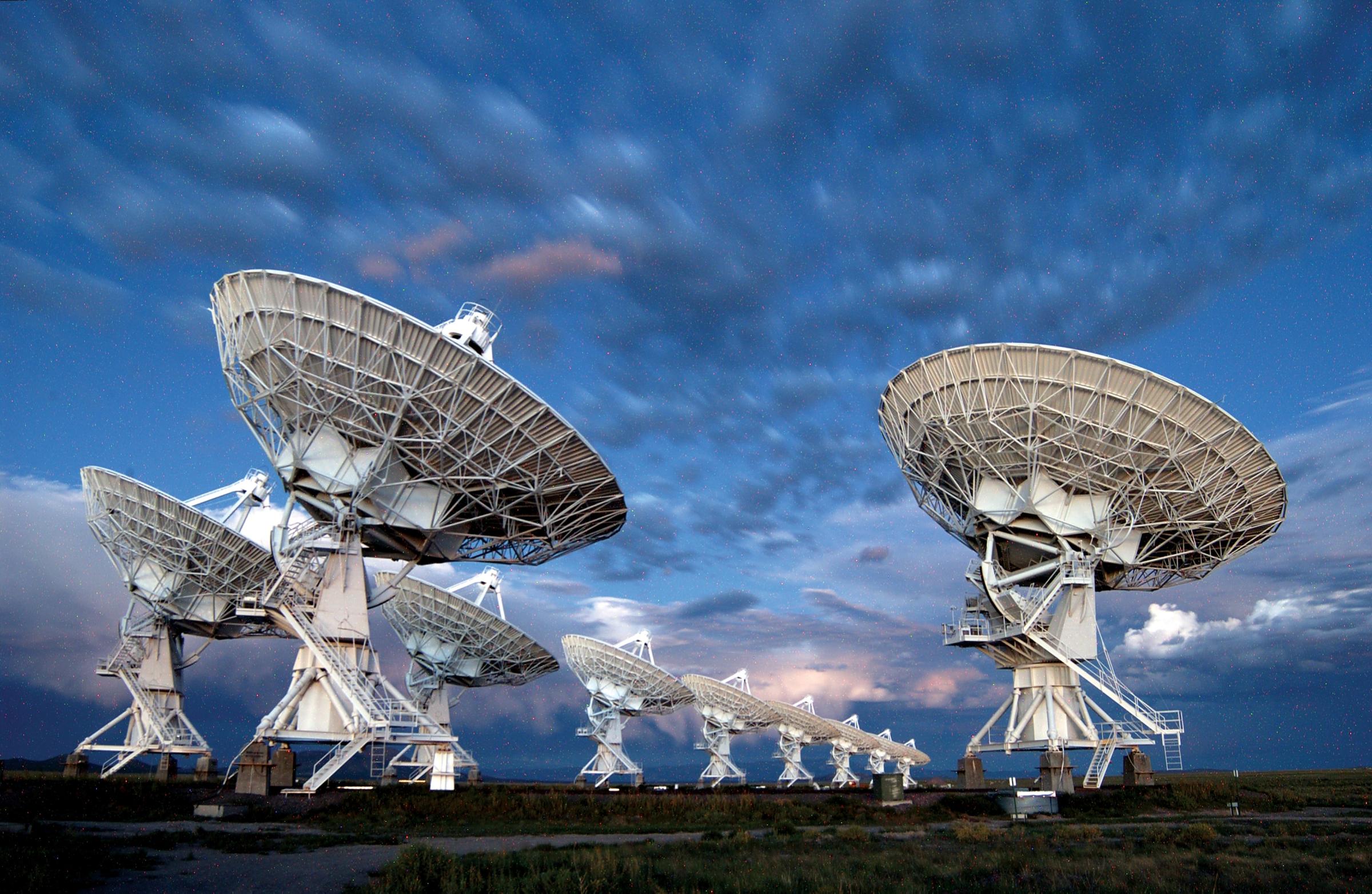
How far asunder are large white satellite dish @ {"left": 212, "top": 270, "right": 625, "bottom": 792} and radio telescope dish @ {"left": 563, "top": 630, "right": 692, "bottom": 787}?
25281 millimetres

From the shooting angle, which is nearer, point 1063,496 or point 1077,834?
point 1077,834

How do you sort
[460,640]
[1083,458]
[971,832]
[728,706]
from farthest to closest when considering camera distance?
[728,706], [460,640], [1083,458], [971,832]

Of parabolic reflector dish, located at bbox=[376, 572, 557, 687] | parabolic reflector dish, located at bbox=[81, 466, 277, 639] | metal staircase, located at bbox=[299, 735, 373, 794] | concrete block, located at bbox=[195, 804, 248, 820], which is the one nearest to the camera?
concrete block, located at bbox=[195, 804, 248, 820]

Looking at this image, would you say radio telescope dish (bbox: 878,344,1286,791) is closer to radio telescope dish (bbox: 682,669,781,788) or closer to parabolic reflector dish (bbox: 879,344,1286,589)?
parabolic reflector dish (bbox: 879,344,1286,589)

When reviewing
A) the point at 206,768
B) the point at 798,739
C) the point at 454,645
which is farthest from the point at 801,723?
the point at 206,768

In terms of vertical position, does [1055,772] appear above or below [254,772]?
below

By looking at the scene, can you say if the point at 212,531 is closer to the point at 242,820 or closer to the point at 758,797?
the point at 242,820

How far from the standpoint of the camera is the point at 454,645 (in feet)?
176

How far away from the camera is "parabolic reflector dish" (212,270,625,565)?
1114 inches

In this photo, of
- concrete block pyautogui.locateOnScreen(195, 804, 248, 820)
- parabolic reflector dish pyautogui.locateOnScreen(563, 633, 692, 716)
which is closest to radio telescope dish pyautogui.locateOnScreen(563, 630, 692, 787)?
parabolic reflector dish pyautogui.locateOnScreen(563, 633, 692, 716)

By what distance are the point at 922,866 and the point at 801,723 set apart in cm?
6399

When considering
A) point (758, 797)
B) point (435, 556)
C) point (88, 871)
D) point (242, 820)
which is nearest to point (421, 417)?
point (435, 556)

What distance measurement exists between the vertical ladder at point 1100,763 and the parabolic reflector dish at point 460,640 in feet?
98.0

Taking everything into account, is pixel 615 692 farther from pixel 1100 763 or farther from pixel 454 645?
pixel 1100 763
